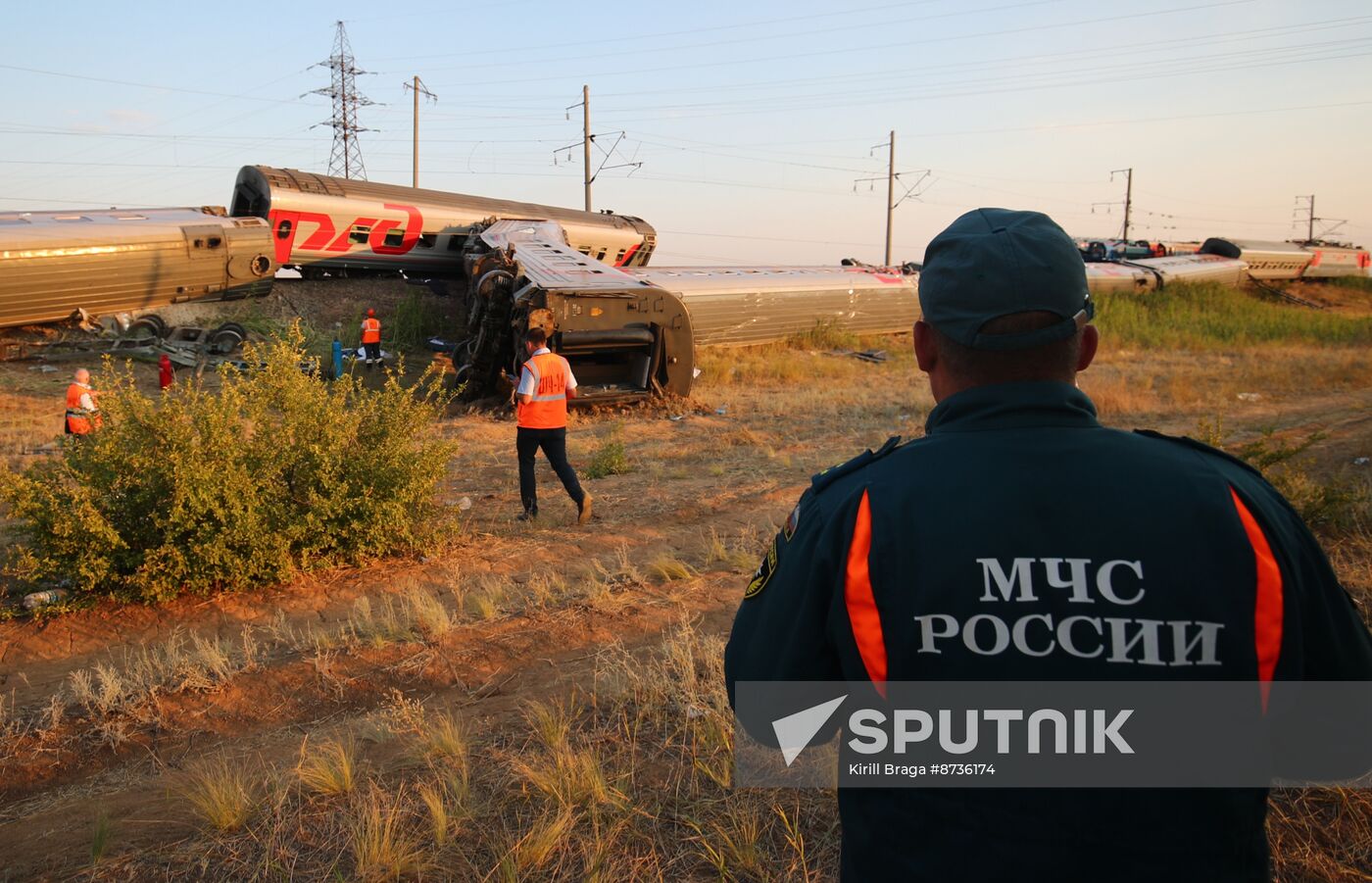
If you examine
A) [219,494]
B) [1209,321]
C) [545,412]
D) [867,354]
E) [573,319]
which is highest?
[1209,321]

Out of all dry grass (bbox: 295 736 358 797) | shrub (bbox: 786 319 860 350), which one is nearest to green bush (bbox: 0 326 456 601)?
dry grass (bbox: 295 736 358 797)

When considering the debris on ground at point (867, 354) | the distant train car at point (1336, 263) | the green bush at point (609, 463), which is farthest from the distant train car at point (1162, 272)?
the green bush at point (609, 463)

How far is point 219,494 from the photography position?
634cm

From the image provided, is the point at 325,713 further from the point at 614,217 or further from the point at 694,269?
the point at 614,217

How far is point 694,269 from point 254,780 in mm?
20739

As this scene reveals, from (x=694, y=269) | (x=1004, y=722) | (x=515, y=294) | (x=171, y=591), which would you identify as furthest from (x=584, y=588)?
(x=694, y=269)

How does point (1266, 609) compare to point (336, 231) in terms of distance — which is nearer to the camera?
point (1266, 609)

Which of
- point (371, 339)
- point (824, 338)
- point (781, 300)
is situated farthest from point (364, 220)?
point (824, 338)

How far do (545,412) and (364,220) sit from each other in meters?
14.7

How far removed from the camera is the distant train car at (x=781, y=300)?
22172 millimetres

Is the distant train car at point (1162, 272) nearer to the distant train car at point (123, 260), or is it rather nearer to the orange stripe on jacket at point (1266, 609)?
the distant train car at point (123, 260)

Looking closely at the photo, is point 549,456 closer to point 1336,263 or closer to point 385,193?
point 385,193

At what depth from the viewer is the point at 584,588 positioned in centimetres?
620

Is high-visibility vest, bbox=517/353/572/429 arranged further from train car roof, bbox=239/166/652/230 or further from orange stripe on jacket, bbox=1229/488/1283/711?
train car roof, bbox=239/166/652/230
